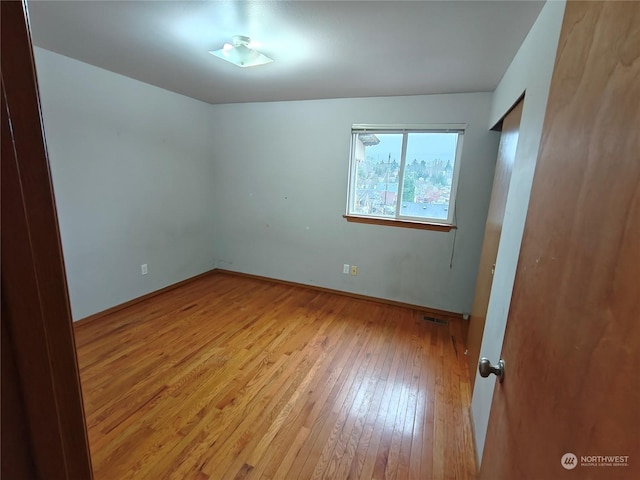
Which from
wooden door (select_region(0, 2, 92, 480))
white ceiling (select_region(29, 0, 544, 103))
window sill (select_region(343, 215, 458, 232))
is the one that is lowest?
window sill (select_region(343, 215, 458, 232))

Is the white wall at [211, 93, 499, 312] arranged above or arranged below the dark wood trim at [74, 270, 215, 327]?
above

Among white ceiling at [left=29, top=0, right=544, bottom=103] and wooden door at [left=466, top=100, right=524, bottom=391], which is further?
wooden door at [left=466, top=100, right=524, bottom=391]

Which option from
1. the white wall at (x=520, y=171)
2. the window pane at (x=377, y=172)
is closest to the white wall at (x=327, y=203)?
the window pane at (x=377, y=172)

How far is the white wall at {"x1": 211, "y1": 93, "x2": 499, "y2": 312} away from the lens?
2.86 meters

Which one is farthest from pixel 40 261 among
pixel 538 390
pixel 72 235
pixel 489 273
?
pixel 72 235

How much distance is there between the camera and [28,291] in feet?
1.20

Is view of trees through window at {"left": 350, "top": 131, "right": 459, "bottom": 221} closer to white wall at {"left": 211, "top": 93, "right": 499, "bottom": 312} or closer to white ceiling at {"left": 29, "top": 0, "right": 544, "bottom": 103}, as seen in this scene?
white wall at {"left": 211, "top": 93, "right": 499, "bottom": 312}

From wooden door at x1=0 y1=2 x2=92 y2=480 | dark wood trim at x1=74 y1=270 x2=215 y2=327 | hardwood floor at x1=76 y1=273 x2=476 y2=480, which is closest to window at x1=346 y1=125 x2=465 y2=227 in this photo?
hardwood floor at x1=76 y1=273 x2=476 y2=480

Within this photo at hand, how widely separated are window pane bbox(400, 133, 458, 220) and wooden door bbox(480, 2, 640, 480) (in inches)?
92.9

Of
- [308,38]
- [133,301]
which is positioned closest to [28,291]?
[308,38]

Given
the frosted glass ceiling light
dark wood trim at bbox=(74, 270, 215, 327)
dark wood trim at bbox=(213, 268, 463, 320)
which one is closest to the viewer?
the frosted glass ceiling light

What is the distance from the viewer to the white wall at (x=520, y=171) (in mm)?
1198

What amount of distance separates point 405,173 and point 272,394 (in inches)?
96.3

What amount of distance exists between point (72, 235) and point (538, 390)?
3239 millimetres
